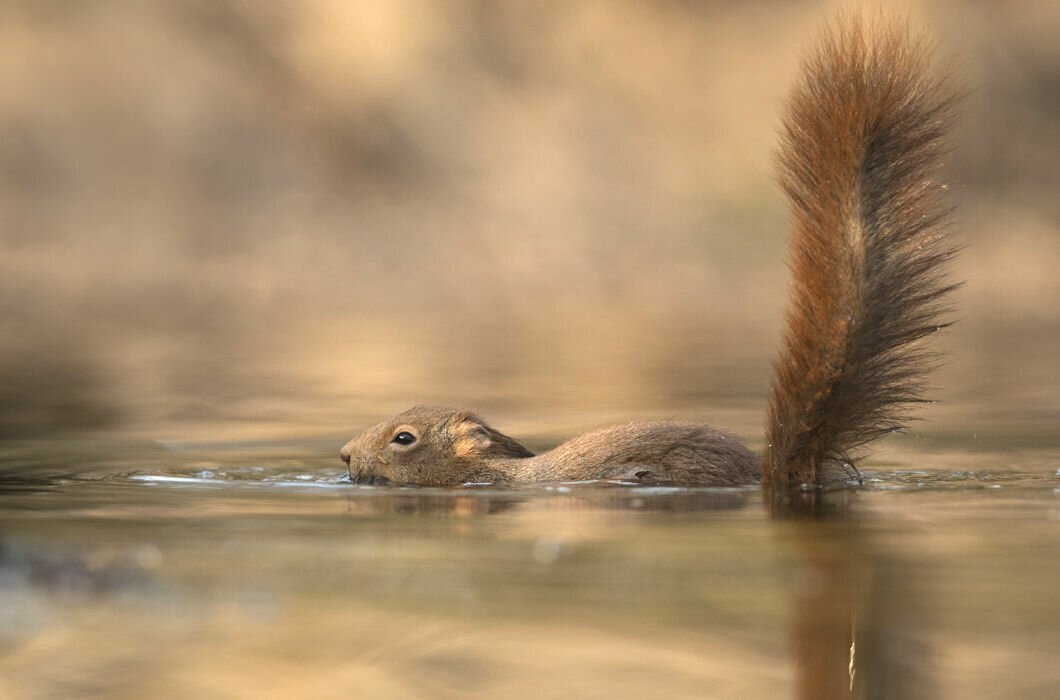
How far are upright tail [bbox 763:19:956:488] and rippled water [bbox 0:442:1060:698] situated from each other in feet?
1.75

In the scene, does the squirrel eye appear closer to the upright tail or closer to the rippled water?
the rippled water

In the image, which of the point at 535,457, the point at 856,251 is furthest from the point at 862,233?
the point at 535,457

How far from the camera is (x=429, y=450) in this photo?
30.5 feet

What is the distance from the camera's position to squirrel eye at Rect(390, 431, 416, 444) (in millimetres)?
9336

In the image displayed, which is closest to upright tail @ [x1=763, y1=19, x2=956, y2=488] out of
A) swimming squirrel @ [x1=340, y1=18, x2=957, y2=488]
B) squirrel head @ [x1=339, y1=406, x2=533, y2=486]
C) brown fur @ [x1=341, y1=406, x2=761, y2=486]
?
swimming squirrel @ [x1=340, y1=18, x2=957, y2=488]

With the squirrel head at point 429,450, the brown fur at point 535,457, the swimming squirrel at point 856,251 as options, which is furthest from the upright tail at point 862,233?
the squirrel head at point 429,450

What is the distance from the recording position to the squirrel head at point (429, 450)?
913 centimetres

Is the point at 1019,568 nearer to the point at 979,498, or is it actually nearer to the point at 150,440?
the point at 979,498

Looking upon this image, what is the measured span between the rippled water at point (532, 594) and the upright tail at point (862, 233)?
1.75 ft

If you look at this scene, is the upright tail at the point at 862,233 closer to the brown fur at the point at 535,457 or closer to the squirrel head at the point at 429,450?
the brown fur at the point at 535,457

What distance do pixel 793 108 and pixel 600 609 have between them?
3067mm

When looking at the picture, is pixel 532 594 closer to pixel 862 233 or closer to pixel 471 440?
pixel 862 233

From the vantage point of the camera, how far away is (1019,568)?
5.41m

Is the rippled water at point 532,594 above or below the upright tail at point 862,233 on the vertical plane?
below
